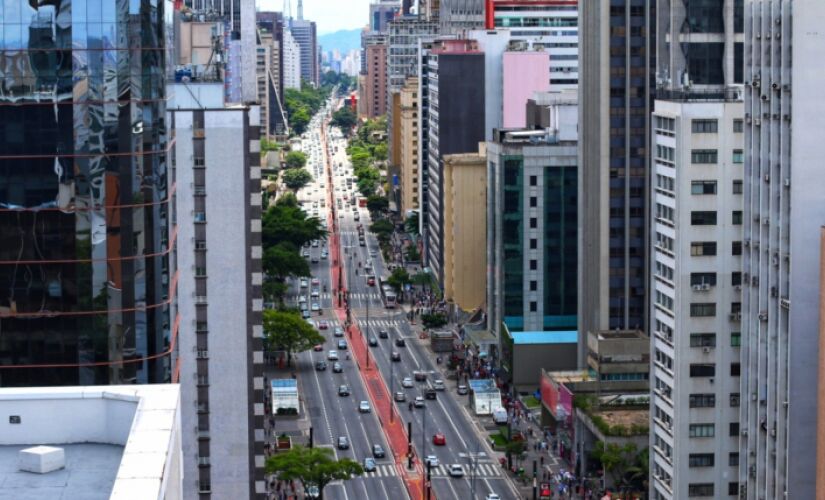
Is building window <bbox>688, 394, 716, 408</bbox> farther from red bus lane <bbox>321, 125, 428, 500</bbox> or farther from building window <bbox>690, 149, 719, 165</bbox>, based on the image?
red bus lane <bbox>321, 125, 428, 500</bbox>

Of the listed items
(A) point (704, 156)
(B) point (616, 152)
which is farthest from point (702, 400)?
(B) point (616, 152)

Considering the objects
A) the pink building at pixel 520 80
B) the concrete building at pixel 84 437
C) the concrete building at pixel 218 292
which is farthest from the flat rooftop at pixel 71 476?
the pink building at pixel 520 80

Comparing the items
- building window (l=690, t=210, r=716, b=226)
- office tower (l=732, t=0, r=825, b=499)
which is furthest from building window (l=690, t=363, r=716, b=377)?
office tower (l=732, t=0, r=825, b=499)

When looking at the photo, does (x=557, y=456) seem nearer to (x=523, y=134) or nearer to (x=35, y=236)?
(x=523, y=134)

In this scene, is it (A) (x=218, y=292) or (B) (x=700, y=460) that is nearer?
(A) (x=218, y=292)

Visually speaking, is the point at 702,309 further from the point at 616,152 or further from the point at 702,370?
the point at 616,152
